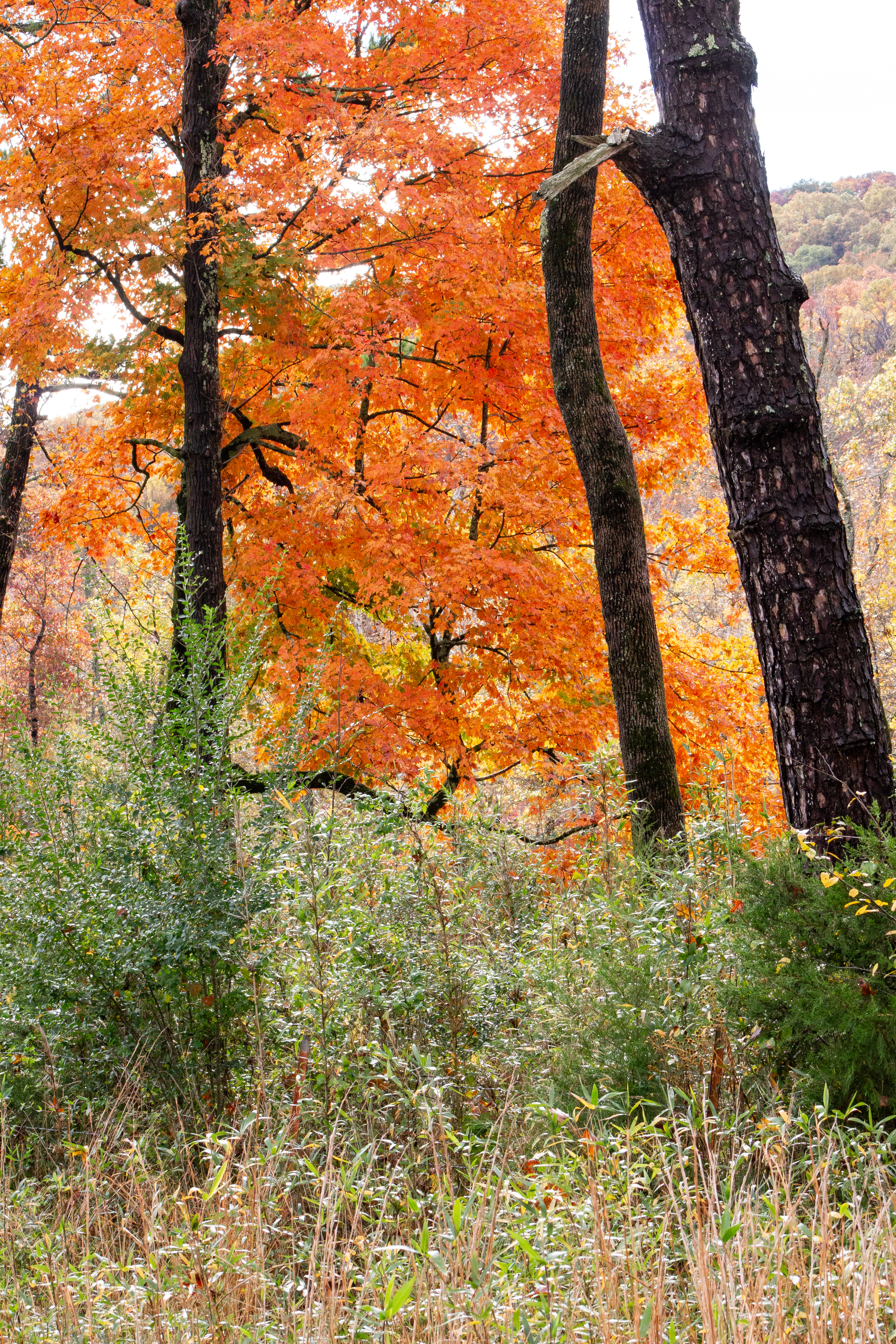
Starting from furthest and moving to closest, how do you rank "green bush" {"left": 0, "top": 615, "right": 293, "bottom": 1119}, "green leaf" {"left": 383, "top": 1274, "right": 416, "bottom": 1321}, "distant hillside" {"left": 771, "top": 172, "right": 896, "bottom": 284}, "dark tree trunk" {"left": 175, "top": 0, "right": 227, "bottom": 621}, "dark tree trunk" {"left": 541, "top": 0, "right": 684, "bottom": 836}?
"distant hillside" {"left": 771, "top": 172, "right": 896, "bottom": 284}
"dark tree trunk" {"left": 175, "top": 0, "right": 227, "bottom": 621}
"dark tree trunk" {"left": 541, "top": 0, "right": 684, "bottom": 836}
"green bush" {"left": 0, "top": 615, "right": 293, "bottom": 1119}
"green leaf" {"left": 383, "top": 1274, "right": 416, "bottom": 1321}

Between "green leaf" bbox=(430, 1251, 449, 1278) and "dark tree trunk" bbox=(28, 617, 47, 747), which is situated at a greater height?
"dark tree trunk" bbox=(28, 617, 47, 747)

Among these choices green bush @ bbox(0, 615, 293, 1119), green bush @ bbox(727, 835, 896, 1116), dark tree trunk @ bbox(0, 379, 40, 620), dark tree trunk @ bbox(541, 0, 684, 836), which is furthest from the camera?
dark tree trunk @ bbox(0, 379, 40, 620)

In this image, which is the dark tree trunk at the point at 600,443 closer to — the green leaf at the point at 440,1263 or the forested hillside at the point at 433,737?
the forested hillside at the point at 433,737

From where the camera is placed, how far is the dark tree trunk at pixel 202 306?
868cm

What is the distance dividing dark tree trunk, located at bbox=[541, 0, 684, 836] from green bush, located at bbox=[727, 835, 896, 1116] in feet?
9.05

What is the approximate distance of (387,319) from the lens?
30.3ft

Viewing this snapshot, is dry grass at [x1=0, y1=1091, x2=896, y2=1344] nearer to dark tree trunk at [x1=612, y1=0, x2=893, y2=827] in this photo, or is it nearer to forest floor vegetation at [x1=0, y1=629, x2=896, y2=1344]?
forest floor vegetation at [x1=0, y1=629, x2=896, y2=1344]

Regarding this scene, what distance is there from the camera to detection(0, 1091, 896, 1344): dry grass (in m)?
1.87

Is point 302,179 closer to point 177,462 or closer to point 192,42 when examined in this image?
point 192,42

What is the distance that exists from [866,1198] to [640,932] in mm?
1130

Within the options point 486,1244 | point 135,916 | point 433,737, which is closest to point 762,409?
point 486,1244

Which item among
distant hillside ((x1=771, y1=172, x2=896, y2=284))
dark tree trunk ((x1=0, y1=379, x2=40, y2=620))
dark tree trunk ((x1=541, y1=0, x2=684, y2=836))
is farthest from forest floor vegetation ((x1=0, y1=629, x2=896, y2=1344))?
distant hillside ((x1=771, y1=172, x2=896, y2=284))

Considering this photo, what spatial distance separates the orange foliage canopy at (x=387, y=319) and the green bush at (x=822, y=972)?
5430mm

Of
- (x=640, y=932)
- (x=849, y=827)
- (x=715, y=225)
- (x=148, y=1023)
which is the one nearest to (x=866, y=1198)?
(x=640, y=932)
